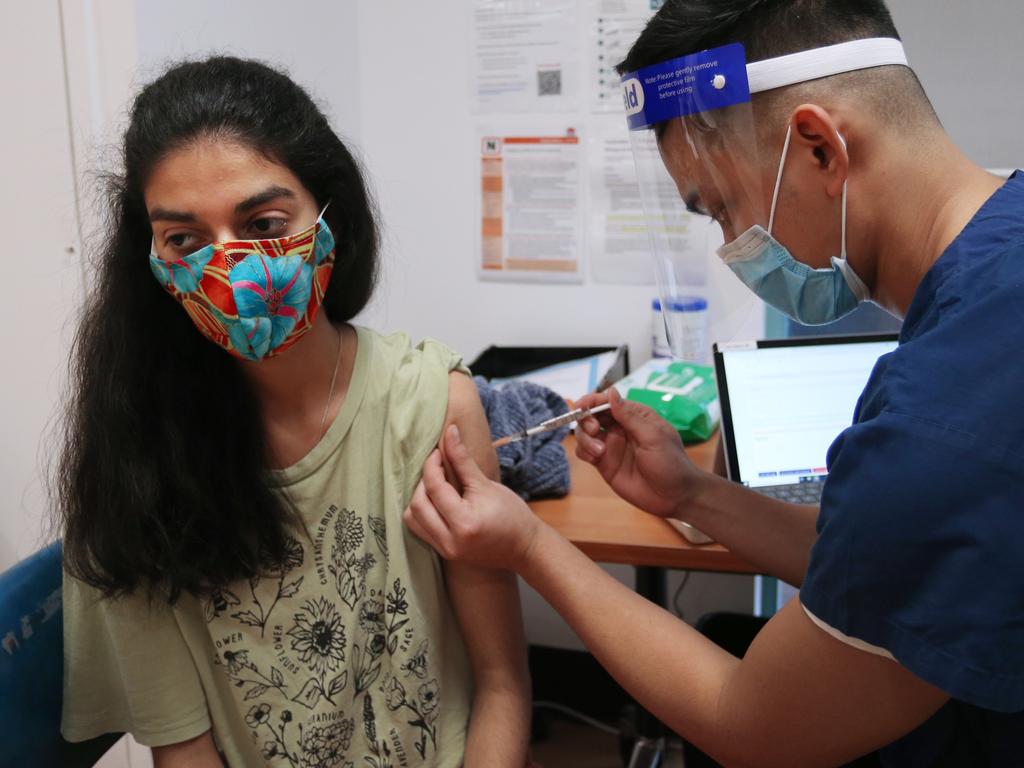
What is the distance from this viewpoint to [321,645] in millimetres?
1135

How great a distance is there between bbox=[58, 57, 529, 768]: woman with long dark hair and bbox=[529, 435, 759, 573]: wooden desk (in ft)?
0.92

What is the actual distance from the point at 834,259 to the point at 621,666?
48 centimetres

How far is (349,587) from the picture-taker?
45.1 inches

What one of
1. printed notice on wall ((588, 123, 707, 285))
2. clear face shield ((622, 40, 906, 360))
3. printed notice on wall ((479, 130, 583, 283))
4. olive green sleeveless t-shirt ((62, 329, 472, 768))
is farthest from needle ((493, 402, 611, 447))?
printed notice on wall ((479, 130, 583, 283))

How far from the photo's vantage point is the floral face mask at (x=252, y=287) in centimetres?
103

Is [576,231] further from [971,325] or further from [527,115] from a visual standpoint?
[971,325]

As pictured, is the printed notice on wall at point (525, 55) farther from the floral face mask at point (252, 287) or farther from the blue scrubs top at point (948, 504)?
the blue scrubs top at point (948, 504)

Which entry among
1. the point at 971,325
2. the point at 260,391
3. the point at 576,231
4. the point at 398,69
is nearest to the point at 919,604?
the point at 971,325

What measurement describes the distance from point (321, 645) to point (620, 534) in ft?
1.75

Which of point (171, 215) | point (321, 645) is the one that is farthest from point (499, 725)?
point (171, 215)

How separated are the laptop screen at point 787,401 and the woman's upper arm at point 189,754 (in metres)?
0.94

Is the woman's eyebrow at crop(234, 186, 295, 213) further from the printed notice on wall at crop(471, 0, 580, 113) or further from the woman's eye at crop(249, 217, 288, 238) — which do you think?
the printed notice on wall at crop(471, 0, 580, 113)

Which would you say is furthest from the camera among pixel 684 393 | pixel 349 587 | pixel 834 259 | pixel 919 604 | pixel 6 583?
pixel 684 393

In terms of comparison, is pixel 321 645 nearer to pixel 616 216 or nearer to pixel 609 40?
pixel 616 216
